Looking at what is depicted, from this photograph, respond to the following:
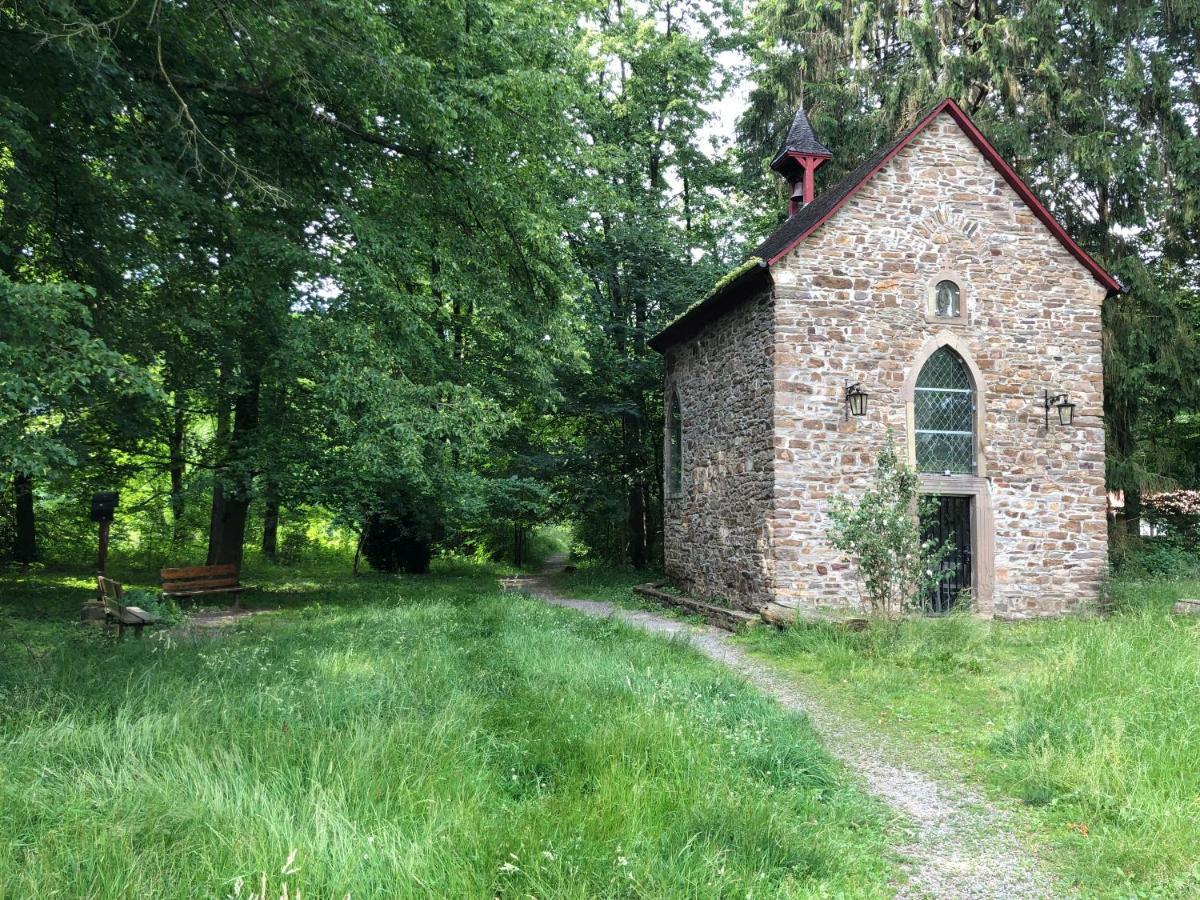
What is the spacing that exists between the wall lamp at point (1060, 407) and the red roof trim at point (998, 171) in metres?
2.16

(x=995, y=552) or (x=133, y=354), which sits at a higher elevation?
(x=133, y=354)

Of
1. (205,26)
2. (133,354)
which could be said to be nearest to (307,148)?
(205,26)

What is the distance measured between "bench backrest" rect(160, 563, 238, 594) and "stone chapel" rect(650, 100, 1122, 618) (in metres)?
8.33

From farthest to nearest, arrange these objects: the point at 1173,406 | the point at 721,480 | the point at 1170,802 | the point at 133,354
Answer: the point at 1173,406, the point at 721,480, the point at 133,354, the point at 1170,802

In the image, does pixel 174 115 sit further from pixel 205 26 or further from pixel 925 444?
pixel 925 444

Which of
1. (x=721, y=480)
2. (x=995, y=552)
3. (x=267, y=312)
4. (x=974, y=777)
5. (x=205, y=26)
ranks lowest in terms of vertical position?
(x=974, y=777)

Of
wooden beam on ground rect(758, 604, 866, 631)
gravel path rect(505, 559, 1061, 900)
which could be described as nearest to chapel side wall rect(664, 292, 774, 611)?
wooden beam on ground rect(758, 604, 866, 631)

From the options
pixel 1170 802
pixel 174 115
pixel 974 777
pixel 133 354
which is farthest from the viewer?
pixel 133 354

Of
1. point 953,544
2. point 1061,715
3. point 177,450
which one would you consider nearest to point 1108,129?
point 953,544

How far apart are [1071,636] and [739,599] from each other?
15.8 feet

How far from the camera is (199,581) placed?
38.8ft

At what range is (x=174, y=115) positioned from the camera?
827cm

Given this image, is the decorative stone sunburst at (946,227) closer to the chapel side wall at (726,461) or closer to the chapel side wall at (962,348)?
the chapel side wall at (962,348)

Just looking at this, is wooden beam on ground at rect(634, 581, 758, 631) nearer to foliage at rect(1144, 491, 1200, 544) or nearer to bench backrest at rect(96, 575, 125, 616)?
bench backrest at rect(96, 575, 125, 616)
